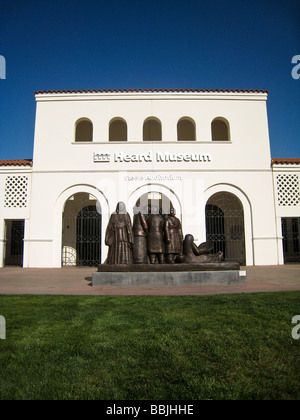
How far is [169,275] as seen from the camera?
7449mm

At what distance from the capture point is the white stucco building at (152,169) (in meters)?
14.3

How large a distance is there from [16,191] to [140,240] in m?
9.22

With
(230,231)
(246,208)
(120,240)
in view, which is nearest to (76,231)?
(230,231)

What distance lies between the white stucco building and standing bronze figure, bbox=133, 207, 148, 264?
19.9 ft

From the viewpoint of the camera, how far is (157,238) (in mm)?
7961

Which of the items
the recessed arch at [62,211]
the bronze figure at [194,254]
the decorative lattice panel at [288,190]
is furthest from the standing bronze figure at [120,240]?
the decorative lattice panel at [288,190]

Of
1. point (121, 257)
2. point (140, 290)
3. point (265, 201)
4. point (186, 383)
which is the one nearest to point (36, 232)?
point (121, 257)

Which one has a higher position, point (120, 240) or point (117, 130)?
point (117, 130)

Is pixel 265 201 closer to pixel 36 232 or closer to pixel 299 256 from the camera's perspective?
pixel 299 256

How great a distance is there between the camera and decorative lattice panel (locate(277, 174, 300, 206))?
14.5m

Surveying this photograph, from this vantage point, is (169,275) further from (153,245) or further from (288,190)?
(288,190)

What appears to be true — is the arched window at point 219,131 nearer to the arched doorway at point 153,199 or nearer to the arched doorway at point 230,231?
the arched doorway at point 230,231

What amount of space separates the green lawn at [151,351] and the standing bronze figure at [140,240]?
286cm

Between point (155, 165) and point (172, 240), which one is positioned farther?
point (155, 165)
